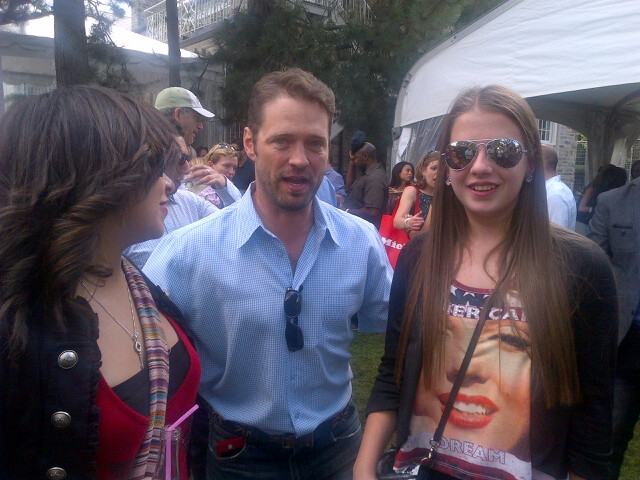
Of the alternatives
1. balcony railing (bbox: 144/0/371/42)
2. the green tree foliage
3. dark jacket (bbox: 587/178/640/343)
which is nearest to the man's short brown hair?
dark jacket (bbox: 587/178/640/343)

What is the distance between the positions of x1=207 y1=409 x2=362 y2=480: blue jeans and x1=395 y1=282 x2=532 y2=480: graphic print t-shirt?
Result: 0.61 meters

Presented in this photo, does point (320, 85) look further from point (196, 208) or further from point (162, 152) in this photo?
point (196, 208)

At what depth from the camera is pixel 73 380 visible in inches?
46.4

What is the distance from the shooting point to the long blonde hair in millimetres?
1492

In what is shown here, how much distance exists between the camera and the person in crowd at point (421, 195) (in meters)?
5.48

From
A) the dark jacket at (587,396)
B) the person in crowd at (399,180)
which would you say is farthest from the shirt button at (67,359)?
the person in crowd at (399,180)

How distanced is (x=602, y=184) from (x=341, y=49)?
4591 mm

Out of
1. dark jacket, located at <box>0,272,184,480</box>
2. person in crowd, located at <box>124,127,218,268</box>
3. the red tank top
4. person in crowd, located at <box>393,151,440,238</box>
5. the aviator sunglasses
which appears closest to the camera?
dark jacket, located at <box>0,272,184,480</box>

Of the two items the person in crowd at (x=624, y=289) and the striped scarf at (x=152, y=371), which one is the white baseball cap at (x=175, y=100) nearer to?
the striped scarf at (x=152, y=371)

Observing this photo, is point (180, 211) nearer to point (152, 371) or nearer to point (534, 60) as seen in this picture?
point (152, 371)

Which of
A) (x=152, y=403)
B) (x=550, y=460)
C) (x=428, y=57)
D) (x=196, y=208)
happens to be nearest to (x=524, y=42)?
(x=428, y=57)

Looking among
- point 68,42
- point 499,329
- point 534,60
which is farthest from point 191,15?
point 499,329

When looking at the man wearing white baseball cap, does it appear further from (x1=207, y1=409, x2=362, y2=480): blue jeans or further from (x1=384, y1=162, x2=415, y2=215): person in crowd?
(x1=384, y1=162, x2=415, y2=215): person in crowd

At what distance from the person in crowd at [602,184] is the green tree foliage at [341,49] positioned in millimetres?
3176
